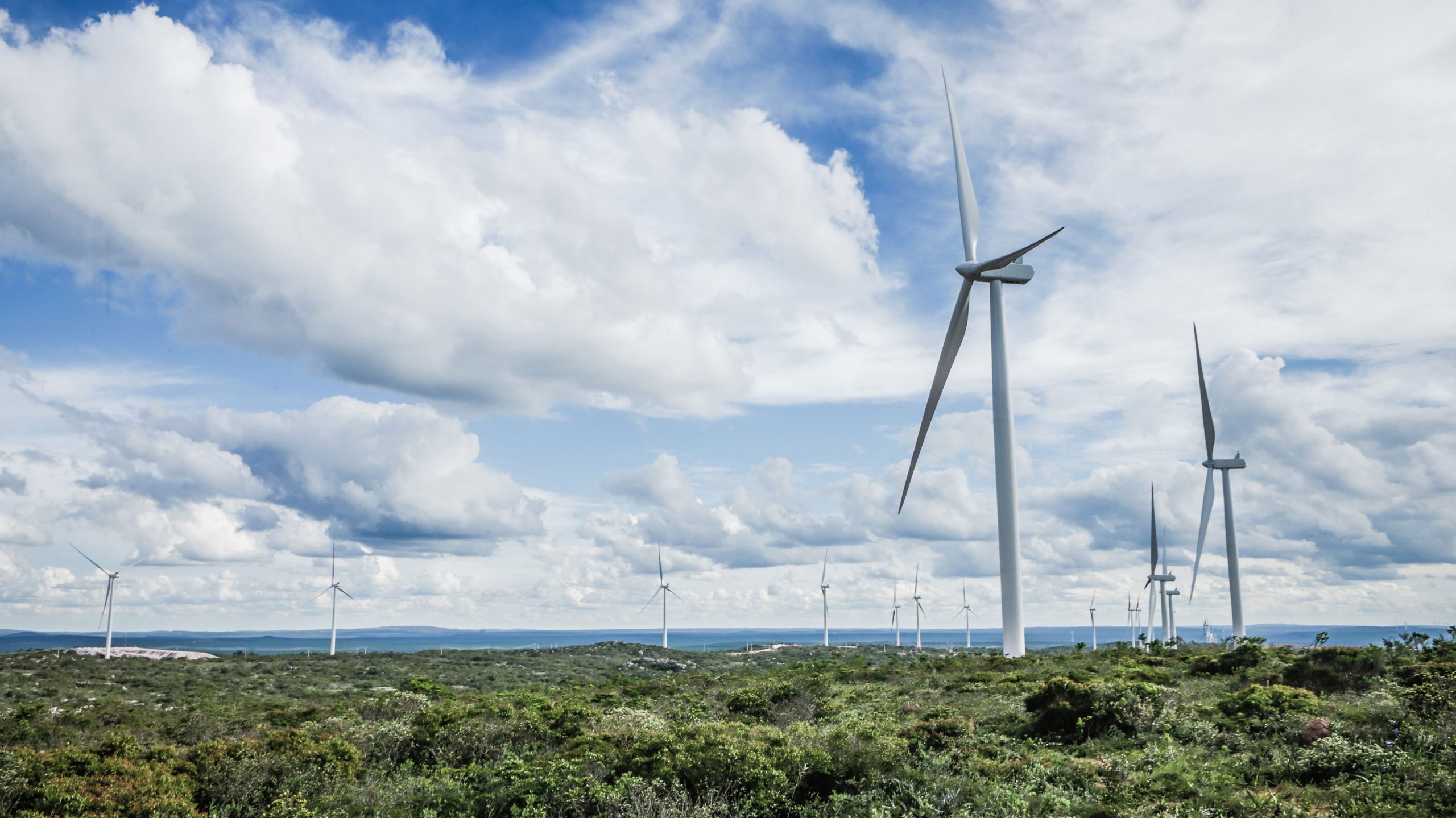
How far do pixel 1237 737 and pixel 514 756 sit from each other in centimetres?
1621

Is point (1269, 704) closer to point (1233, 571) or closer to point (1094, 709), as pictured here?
point (1094, 709)

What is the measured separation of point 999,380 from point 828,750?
84.4 ft

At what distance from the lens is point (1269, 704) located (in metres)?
20.6

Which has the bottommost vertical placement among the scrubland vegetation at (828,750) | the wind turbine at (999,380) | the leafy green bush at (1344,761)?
the scrubland vegetation at (828,750)

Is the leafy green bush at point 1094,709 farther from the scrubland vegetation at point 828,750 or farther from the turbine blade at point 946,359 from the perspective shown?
the turbine blade at point 946,359

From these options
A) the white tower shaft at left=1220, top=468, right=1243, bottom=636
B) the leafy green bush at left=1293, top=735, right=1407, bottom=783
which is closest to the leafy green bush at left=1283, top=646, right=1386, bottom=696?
the leafy green bush at left=1293, top=735, right=1407, bottom=783

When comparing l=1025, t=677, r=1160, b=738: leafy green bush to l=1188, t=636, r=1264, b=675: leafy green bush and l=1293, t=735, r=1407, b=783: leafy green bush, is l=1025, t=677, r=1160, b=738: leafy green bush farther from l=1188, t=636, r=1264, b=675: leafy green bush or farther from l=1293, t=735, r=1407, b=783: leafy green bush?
l=1188, t=636, r=1264, b=675: leafy green bush

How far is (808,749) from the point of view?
56.3ft

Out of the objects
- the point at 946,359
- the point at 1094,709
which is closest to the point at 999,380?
the point at 946,359

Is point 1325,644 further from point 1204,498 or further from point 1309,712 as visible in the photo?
point 1204,498

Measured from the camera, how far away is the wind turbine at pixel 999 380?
37531 mm

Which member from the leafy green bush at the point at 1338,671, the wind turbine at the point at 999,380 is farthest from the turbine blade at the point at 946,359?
the leafy green bush at the point at 1338,671

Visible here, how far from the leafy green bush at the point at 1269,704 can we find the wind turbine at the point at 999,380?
48.4 feet

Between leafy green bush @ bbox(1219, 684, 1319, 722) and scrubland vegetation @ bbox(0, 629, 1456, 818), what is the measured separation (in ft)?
0.33
